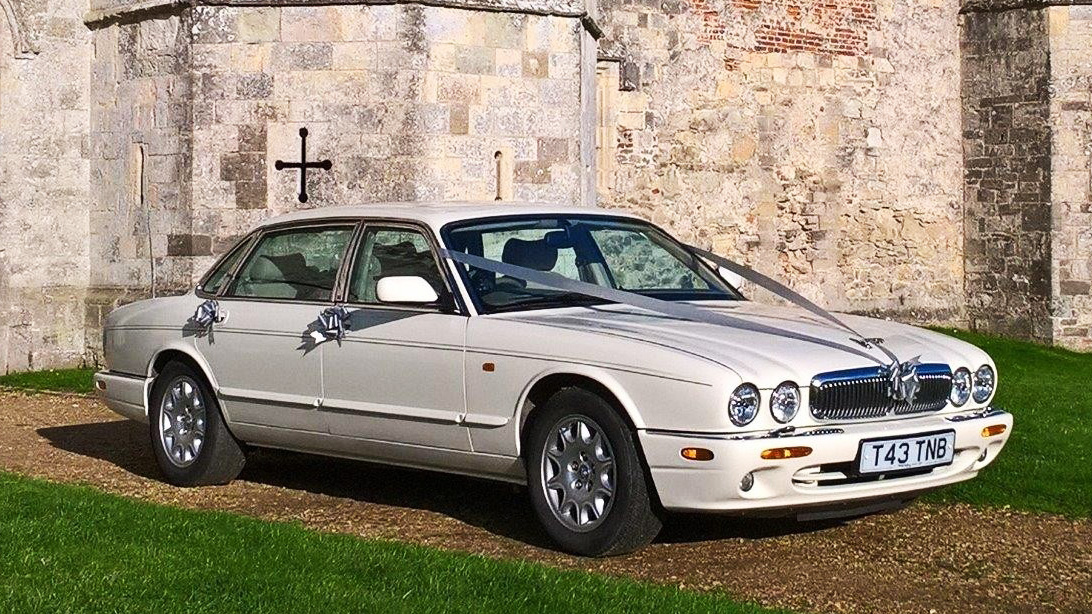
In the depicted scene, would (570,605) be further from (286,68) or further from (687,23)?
(687,23)

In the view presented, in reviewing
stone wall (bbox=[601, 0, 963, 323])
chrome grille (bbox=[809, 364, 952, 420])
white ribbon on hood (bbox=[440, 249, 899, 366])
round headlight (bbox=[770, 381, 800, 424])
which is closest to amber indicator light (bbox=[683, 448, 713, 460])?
round headlight (bbox=[770, 381, 800, 424])

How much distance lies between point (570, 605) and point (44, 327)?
1135 centimetres

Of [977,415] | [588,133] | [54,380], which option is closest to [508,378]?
[977,415]

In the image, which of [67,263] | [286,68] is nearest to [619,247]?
[286,68]

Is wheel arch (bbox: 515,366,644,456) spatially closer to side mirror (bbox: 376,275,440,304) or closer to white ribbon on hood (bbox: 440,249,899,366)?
white ribbon on hood (bbox: 440,249,899,366)

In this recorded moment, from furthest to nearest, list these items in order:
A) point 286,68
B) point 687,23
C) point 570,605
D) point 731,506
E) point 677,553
A: point 687,23, point 286,68, point 677,553, point 731,506, point 570,605

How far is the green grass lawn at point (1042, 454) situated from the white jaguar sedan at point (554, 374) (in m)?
1.00

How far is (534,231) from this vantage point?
7.80m

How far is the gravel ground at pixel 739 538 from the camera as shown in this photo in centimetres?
608

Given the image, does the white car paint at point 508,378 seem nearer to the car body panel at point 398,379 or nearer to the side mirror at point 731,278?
the car body panel at point 398,379

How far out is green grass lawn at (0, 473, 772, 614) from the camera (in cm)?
539

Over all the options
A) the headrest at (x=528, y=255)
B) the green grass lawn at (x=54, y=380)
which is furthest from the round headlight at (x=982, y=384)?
the green grass lawn at (x=54, y=380)

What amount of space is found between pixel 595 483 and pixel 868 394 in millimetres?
1161

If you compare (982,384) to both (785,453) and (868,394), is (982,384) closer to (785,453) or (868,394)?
(868,394)
